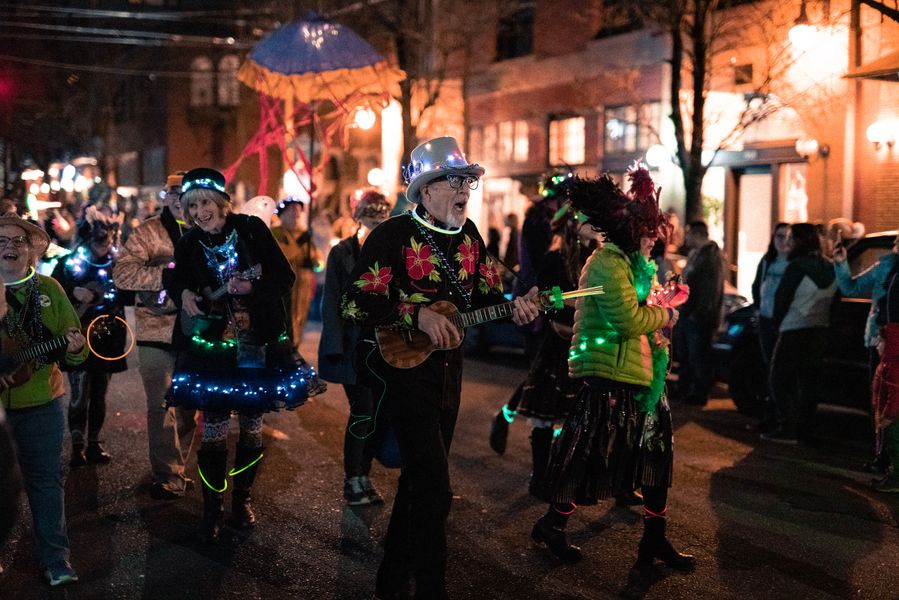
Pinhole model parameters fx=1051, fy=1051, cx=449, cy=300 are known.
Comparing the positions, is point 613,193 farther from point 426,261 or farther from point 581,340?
point 426,261

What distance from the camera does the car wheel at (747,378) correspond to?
34.4ft

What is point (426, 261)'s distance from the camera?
4738 millimetres

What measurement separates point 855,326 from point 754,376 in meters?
1.43

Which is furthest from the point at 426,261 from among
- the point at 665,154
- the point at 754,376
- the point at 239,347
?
the point at 665,154

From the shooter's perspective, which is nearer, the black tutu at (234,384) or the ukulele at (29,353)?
the ukulele at (29,353)

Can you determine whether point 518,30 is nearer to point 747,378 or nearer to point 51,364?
point 747,378

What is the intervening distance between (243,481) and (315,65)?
777cm

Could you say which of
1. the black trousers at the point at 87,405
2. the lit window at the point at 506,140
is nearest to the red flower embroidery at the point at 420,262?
the black trousers at the point at 87,405

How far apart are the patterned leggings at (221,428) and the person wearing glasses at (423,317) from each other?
142 centimetres

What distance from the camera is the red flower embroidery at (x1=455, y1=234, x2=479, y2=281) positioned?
4.83 metres

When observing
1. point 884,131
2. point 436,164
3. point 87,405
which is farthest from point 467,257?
point 884,131

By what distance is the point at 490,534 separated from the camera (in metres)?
6.15

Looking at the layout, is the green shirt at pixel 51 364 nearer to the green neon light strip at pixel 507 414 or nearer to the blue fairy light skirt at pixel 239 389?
the blue fairy light skirt at pixel 239 389

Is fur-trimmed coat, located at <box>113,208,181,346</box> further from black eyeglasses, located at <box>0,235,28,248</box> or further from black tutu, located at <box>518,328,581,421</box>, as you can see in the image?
black tutu, located at <box>518,328,581,421</box>
